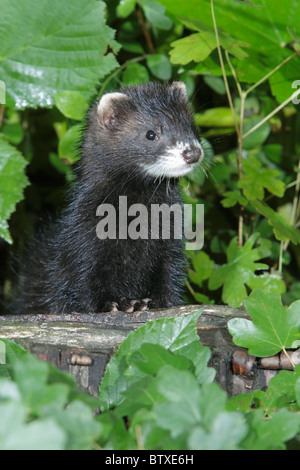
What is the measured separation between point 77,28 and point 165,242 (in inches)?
45.1

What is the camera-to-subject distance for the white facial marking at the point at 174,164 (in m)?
2.66

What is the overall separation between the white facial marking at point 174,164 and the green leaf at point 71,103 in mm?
628

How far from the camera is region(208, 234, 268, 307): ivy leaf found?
10.2 feet

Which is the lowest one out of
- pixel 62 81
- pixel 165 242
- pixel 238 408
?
pixel 238 408

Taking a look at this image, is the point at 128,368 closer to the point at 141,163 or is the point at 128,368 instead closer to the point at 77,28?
the point at 141,163

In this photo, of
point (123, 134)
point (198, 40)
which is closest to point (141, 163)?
point (123, 134)

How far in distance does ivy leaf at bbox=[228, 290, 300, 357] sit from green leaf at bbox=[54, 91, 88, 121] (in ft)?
5.60

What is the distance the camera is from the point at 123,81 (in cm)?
362

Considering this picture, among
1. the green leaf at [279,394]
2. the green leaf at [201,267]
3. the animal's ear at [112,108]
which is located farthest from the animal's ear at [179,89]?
the green leaf at [279,394]

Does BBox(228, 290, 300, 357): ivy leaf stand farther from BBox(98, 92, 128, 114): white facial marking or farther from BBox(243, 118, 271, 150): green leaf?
BBox(243, 118, 271, 150): green leaf

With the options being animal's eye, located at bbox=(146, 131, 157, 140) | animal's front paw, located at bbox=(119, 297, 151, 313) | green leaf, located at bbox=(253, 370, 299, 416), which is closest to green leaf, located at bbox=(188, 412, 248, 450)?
green leaf, located at bbox=(253, 370, 299, 416)

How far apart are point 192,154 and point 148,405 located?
1440 mm

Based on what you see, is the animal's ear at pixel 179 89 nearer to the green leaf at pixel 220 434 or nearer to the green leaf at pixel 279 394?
the green leaf at pixel 279 394

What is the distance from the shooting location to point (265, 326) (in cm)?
176
